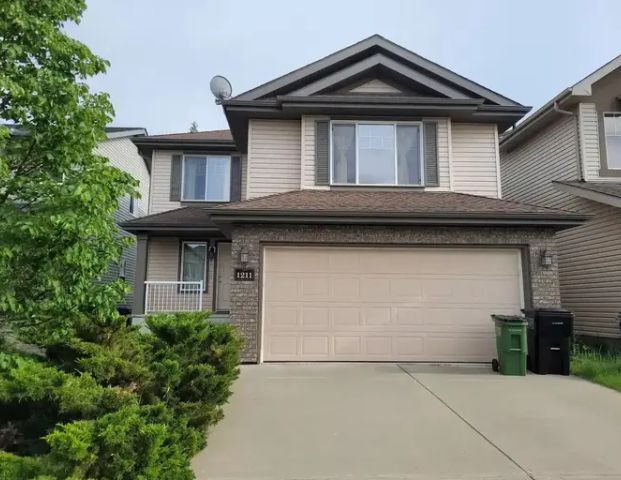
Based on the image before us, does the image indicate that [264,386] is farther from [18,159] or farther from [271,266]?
[18,159]

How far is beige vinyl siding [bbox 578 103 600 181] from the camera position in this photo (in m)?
12.0

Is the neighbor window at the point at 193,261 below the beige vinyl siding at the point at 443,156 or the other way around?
below

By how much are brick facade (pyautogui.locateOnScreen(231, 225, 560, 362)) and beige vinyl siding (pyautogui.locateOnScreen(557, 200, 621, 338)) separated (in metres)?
2.82

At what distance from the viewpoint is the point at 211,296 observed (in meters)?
13.7

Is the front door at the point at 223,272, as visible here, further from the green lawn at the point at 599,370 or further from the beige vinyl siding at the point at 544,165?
the beige vinyl siding at the point at 544,165

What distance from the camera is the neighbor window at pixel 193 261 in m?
13.8

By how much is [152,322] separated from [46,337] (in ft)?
4.12

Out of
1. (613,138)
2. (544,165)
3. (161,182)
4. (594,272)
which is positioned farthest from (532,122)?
(161,182)

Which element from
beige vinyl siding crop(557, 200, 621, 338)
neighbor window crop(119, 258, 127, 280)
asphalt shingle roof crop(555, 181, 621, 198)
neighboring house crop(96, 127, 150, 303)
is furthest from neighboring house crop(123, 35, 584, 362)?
neighboring house crop(96, 127, 150, 303)

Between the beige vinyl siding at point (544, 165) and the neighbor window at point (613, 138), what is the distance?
77 centimetres

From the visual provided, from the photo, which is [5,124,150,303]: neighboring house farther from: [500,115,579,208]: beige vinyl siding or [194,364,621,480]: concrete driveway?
[500,115,579,208]: beige vinyl siding

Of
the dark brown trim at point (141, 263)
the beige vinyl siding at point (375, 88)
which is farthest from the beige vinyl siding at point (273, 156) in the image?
the dark brown trim at point (141, 263)

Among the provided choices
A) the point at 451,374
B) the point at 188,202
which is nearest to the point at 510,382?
the point at 451,374

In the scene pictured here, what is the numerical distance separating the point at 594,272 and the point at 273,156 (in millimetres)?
8615
